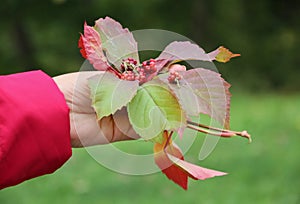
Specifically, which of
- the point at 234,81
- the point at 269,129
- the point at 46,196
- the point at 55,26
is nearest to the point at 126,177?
the point at 46,196

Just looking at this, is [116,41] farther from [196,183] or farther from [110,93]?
[196,183]

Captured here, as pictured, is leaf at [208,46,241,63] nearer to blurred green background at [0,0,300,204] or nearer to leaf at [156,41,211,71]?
leaf at [156,41,211,71]

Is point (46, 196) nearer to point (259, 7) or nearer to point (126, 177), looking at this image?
point (126, 177)

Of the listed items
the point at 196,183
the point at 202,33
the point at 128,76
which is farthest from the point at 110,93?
the point at 202,33

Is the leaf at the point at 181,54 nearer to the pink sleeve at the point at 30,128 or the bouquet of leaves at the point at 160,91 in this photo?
the bouquet of leaves at the point at 160,91

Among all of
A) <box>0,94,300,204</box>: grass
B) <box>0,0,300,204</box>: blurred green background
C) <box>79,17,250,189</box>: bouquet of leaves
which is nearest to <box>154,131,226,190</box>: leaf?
<box>79,17,250,189</box>: bouquet of leaves

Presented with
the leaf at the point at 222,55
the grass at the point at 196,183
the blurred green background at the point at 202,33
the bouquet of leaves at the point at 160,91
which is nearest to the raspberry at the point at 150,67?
the bouquet of leaves at the point at 160,91
